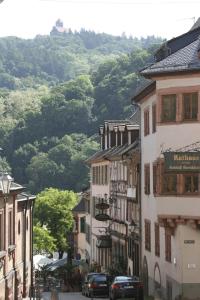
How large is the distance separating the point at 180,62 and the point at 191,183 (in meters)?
4.58

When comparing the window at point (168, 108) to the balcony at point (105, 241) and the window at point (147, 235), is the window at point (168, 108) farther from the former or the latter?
the balcony at point (105, 241)

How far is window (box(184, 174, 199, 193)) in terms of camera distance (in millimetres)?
31016

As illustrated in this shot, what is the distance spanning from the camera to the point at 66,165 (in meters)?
160

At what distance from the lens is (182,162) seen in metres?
26.0

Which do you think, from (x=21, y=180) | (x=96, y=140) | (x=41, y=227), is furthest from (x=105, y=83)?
(x=41, y=227)

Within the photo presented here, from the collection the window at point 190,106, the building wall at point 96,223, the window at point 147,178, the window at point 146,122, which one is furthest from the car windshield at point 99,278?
the building wall at point 96,223

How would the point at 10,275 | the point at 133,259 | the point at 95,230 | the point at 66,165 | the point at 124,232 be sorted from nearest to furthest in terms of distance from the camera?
the point at 10,275 → the point at 133,259 → the point at 124,232 → the point at 95,230 → the point at 66,165

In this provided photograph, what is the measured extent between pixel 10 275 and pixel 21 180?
123 m

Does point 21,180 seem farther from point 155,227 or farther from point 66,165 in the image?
point 155,227

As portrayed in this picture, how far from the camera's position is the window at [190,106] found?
31.1m

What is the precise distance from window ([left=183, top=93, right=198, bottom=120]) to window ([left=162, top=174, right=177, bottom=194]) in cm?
228

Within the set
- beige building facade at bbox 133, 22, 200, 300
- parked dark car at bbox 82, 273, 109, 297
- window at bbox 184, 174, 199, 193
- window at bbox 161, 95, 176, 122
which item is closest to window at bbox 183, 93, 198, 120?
beige building facade at bbox 133, 22, 200, 300

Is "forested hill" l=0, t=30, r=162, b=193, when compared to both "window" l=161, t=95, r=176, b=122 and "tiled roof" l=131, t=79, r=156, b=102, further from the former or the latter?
"window" l=161, t=95, r=176, b=122

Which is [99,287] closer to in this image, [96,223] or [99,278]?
[99,278]
